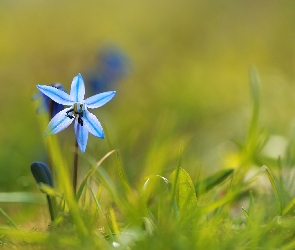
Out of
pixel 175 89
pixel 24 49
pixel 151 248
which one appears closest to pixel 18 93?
pixel 175 89

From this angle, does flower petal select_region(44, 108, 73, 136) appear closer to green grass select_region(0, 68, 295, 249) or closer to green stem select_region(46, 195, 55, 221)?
green grass select_region(0, 68, 295, 249)

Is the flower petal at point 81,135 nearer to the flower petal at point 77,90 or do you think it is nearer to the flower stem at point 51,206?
the flower petal at point 77,90

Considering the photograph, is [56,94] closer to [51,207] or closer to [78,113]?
[78,113]

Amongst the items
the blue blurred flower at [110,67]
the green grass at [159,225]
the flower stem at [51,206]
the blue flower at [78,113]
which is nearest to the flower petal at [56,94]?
the blue flower at [78,113]

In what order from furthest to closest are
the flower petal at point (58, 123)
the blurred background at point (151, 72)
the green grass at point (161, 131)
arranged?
the blurred background at point (151, 72), the flower petal at point (58, 123), the green grass at point (161, 131)

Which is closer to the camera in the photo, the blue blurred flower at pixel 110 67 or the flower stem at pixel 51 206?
the flower stem at pixel 51 206

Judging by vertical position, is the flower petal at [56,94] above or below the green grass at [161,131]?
above

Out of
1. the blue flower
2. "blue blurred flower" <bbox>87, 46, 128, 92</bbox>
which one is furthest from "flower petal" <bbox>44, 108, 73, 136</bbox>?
"blue blurred flower" <bbox>87, 46, 128, 92</bbox>

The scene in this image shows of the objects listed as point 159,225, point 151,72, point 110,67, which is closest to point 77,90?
point 159,225
